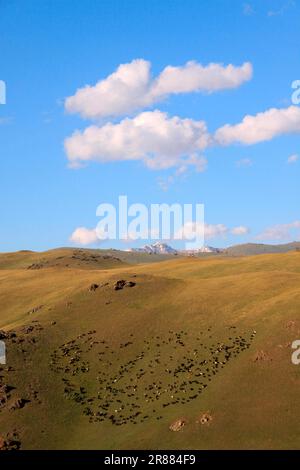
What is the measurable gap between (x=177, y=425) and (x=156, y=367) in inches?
613

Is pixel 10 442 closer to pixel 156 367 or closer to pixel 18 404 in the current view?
pixel 18 404

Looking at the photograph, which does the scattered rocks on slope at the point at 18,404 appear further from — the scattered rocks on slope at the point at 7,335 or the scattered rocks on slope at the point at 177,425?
the scattered rocks on slope at the point at 177,425

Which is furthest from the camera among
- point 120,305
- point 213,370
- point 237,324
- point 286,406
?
point 120,305

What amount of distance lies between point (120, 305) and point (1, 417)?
3380 cm

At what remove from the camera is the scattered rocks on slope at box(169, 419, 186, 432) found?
58.4 m

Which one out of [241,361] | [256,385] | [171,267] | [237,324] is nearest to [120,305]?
[237,324]

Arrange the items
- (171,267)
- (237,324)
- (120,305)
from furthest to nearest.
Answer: (171,267) → (120,305) → (237,324)

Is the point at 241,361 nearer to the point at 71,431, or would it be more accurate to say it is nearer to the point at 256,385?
the point at 256,385

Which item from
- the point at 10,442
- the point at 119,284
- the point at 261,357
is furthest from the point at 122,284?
the point at 10,442

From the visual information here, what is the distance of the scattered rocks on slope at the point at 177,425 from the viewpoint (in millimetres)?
58375

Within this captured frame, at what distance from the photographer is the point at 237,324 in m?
79.8

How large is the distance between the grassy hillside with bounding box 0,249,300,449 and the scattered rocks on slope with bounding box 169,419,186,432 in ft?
0.47

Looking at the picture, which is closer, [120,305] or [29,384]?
[29,384]

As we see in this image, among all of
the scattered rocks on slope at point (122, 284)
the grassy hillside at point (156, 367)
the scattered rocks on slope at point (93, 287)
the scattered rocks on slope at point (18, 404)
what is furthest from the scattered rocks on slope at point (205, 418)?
the scattered rocks on slope at point (93, 287)
